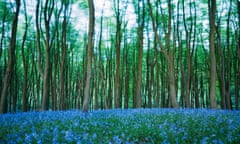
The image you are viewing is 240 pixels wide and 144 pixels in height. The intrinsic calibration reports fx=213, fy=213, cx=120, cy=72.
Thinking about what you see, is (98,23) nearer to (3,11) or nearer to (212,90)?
(3,11)

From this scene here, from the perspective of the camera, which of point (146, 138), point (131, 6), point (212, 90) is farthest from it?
point (131, 6)

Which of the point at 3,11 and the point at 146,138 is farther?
the point at 3,11

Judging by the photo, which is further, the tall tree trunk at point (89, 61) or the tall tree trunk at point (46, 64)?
the tall tree trunk at point (46, 64)

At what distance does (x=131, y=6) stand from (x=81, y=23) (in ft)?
21.6

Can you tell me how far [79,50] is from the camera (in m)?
31.8

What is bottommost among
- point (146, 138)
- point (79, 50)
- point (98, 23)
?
point (146, 138)

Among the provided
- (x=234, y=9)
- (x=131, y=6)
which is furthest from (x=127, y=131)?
(x=234, y=9)

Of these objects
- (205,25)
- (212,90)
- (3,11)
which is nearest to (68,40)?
(3,11)

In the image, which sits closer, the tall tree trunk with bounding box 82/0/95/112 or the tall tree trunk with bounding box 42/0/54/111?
the tall tree trunk with bounding box 82/0/95/112

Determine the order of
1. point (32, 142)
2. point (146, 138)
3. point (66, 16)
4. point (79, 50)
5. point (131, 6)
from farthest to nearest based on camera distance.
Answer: point (79, 50)
point (131, 6)
point (66, 16)
point (146, 138)
point (32, 142)

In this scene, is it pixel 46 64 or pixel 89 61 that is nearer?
pixel 89 61

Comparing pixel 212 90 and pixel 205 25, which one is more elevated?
pixel 205 25

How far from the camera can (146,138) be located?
18.8 feet

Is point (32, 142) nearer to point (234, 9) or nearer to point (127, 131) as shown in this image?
point (127, 131)
